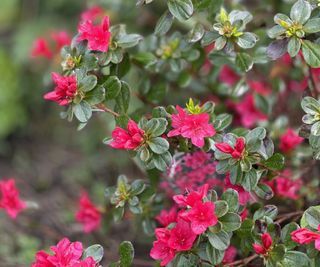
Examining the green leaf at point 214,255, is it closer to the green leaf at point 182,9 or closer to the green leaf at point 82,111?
the green leaf at point 82,111

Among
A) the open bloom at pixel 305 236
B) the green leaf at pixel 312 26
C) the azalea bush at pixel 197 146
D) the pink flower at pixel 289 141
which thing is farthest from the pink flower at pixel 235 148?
the pink flower at pixel 289 141

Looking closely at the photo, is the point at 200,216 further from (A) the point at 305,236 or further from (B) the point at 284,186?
(B) the point at 284,186

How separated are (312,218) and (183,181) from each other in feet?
1.64

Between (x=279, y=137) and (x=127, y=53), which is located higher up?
(x=127, y=53)

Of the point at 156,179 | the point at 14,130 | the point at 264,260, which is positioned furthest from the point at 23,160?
the point at 264,260

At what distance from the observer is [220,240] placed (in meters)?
1.50

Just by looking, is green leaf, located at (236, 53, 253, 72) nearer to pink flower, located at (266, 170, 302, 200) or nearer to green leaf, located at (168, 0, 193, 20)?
green leaf, located at (168, 0, 193, 20)

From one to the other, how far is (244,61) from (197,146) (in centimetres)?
36

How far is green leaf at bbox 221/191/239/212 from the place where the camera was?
154 cm

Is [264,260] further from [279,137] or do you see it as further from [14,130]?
[14,130]

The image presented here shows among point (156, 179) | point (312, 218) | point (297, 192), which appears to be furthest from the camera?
point (297, 192)

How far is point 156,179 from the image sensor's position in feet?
6.21

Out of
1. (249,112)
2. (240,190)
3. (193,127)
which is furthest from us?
(249,112)

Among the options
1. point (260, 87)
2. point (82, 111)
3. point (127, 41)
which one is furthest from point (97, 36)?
point (260, 87)
